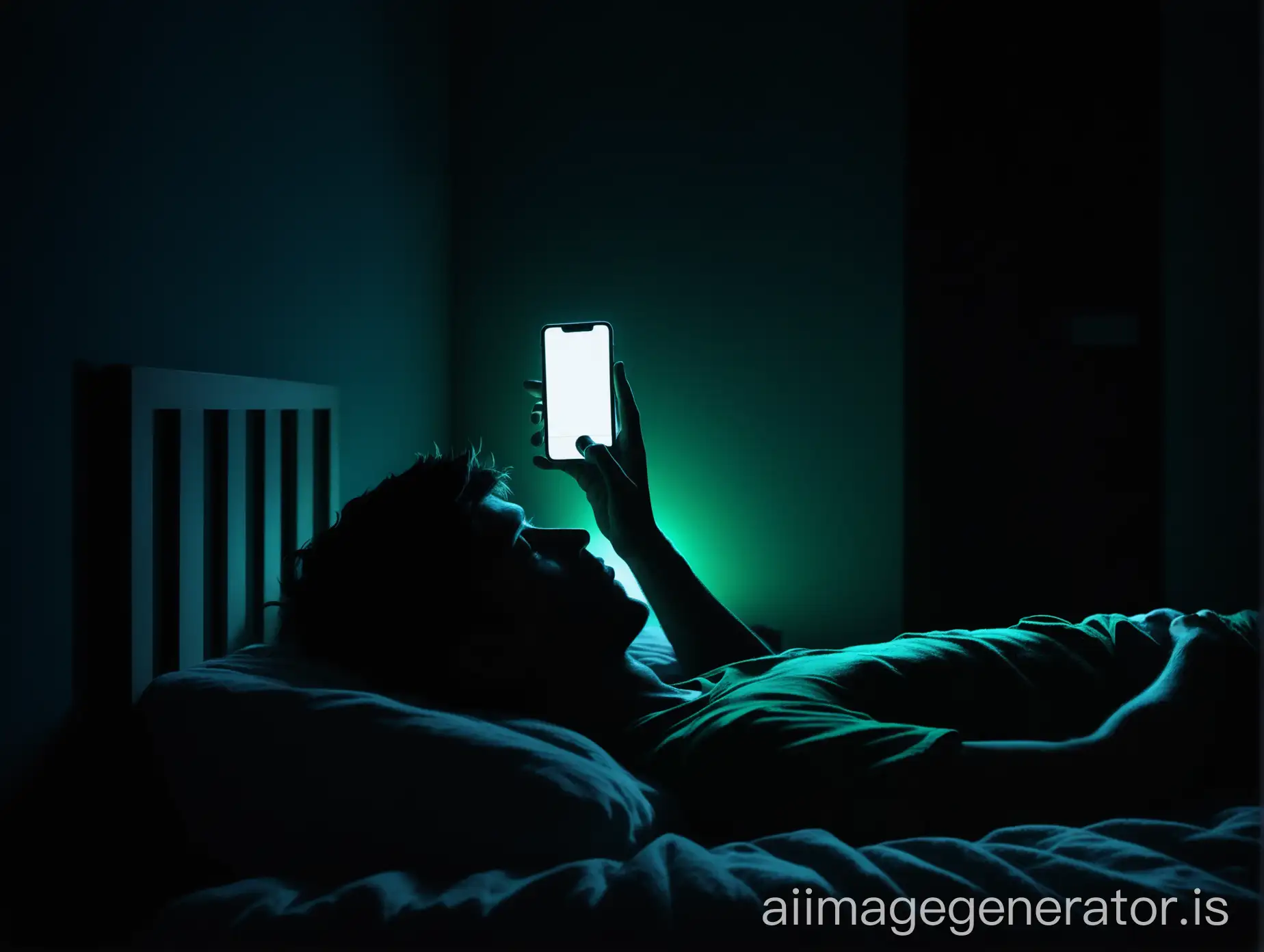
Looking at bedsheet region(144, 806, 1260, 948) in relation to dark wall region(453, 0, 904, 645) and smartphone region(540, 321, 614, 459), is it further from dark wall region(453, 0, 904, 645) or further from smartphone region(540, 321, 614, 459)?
dark wall region(453, 0, 904, 645)

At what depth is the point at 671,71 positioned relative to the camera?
6.94ft

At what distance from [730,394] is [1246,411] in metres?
1.33

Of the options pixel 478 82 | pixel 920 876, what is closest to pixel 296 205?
pixel 478 82

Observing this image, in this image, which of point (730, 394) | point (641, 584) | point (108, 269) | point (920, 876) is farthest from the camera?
point (730, 394)

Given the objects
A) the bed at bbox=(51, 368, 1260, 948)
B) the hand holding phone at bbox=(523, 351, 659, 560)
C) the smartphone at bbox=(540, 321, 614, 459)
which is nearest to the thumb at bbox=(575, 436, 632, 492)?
the hand holding phone at bbox=(523, 351, 659, 560)

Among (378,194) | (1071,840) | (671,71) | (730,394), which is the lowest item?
(1071,840)

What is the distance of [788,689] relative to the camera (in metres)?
0.80

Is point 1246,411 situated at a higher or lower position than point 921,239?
lower

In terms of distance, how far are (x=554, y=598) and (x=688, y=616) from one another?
1.44ft

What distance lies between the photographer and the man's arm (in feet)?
4.04

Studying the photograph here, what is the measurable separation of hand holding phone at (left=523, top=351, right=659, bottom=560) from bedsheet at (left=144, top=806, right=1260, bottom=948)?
2.67ft

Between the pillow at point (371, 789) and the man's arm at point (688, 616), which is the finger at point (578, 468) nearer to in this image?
the man's arm at point (688, 616)

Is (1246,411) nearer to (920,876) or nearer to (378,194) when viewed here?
(920,876)

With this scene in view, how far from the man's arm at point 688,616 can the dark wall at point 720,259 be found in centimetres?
72
